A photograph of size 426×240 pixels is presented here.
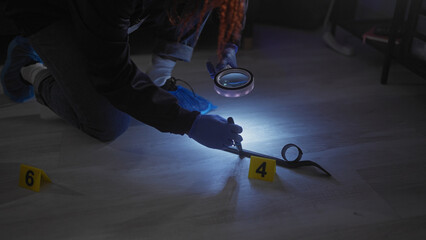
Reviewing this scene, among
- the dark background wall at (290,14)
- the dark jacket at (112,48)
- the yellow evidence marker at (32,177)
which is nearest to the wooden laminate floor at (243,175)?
the yellow evidence marker at (32,177)

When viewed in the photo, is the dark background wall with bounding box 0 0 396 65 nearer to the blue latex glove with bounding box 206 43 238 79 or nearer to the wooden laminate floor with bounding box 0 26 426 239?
the wooden laminate floor with bounding box 0 26 426 239

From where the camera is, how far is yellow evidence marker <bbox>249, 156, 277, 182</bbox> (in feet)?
3.53

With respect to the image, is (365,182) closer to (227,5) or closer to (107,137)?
(227,5)

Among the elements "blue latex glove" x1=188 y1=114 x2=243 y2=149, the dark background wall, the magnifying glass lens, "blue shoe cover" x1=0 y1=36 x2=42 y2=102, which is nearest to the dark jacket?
"blue latex glove" x1=188 y1=114 x2=243 y2=149

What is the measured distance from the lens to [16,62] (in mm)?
1415

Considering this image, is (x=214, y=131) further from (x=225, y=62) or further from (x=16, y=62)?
(x=16, y=62)

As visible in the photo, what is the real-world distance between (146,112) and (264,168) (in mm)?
391

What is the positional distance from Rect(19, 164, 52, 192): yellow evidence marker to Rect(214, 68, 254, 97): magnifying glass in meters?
0.59

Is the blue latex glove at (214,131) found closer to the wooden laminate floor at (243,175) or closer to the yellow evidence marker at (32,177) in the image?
the wooden laminate floor at (243,175)

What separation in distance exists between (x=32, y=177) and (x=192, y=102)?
650 millimetres

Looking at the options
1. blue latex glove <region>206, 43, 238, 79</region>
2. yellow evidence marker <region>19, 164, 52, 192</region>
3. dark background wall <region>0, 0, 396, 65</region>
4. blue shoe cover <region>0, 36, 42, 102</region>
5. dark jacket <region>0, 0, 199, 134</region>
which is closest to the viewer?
dark jacket <region>0, 0, 199, 134</region>

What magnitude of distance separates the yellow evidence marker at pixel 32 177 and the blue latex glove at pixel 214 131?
0.46 m

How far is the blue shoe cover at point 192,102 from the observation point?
→ 4.73ft

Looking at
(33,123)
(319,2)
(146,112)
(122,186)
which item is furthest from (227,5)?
(319,2)
